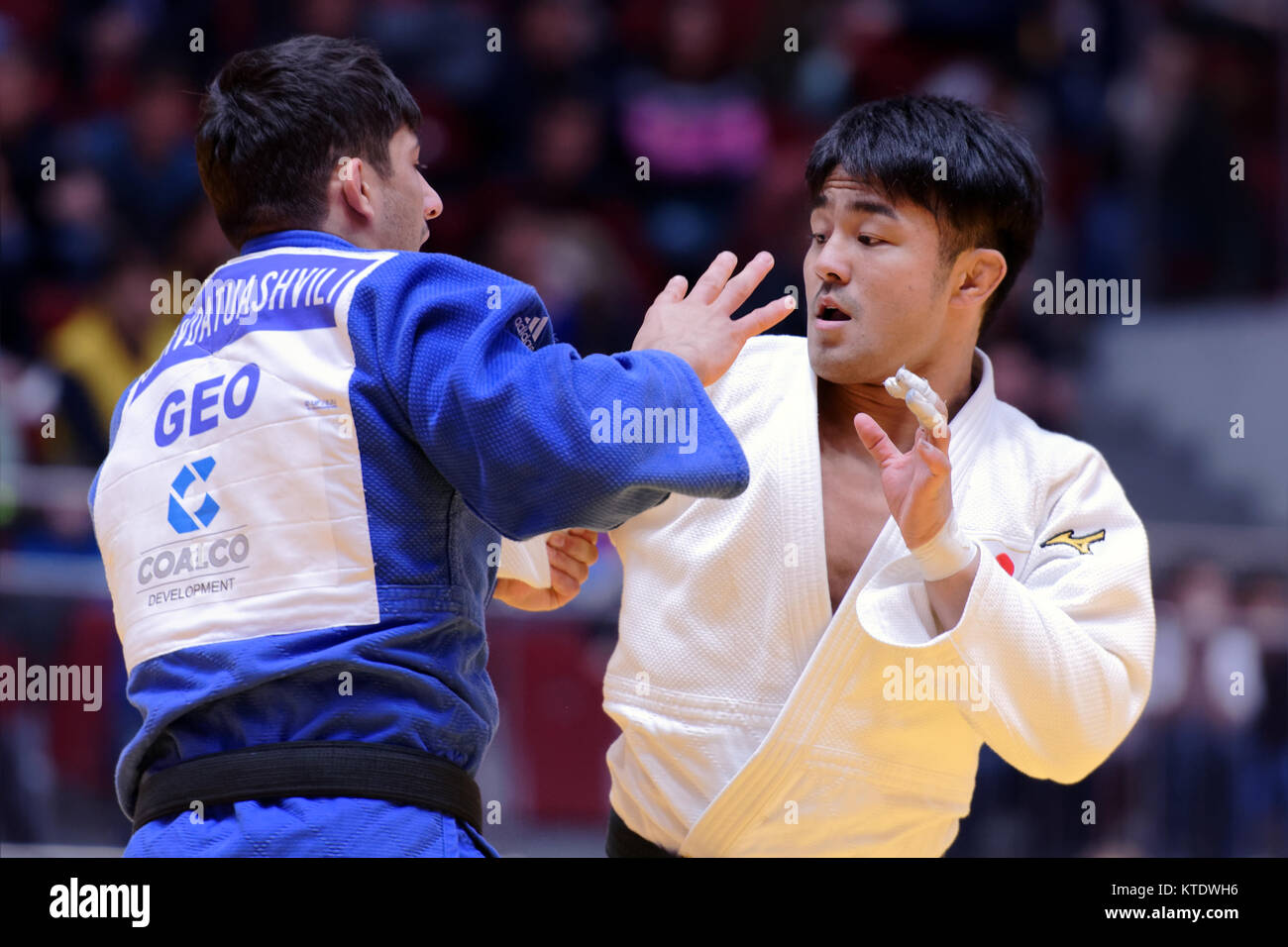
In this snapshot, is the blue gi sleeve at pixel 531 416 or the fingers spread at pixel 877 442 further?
the fingers spread at pixel 877 442

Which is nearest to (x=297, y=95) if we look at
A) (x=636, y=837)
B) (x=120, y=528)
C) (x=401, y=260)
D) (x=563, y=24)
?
(x=401, y=260)

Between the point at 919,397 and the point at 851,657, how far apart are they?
48cm

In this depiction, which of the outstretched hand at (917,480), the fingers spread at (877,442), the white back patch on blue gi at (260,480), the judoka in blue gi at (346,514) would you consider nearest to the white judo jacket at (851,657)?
the outstretched hand at (917,480)

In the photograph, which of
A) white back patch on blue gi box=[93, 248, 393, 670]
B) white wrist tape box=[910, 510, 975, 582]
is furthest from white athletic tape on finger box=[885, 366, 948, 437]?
white back patch on blue gi box=[93, 248, 393, 670]

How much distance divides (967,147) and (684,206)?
12.9 feet

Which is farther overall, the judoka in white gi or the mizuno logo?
the mizuno logo

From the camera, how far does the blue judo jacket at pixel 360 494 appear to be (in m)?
2.02

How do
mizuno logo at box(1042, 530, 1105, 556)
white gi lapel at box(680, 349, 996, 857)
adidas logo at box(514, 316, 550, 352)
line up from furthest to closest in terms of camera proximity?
mizuno logo at box(1042, 530, 1105, 556)
white gi lapel at box(680, 349, 996, 857)
adidas logo at box(514, 316, 550, 352)

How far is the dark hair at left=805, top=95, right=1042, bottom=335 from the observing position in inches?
108

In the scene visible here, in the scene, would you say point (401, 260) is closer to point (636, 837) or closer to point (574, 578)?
point (574, 578)

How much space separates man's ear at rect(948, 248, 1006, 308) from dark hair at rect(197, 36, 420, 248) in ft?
3.68

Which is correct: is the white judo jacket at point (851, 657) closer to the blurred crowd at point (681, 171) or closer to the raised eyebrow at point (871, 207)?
the raised eyebrow at point (871, 207)

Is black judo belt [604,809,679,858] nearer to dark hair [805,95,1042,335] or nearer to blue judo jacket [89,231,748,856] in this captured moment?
blue judo jacket [89,231,748,856]

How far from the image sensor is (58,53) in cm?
698
